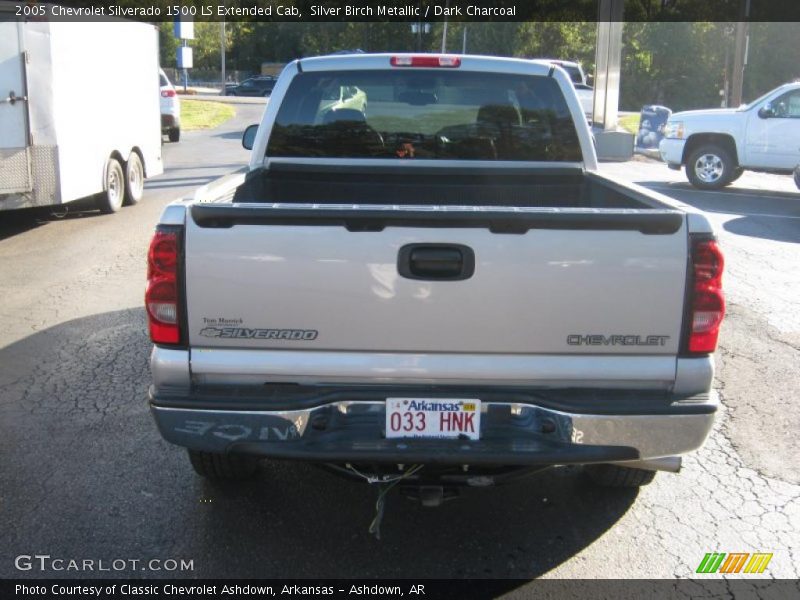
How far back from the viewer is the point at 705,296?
10.7 ft

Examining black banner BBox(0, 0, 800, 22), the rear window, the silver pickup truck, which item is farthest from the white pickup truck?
black banner BBox(0, 0, 800, 22)

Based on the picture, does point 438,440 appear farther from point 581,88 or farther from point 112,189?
point 581,88

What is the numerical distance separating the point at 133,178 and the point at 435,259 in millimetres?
10743

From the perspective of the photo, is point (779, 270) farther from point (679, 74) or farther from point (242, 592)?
point (679, 74)

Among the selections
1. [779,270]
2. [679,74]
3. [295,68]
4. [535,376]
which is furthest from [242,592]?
[679,74]

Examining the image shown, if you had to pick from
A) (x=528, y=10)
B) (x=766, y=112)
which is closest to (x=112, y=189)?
(x=766, y=112)

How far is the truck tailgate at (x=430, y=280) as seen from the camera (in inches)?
126

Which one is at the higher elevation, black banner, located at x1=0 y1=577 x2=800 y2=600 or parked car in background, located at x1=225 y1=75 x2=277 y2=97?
parked car in background, located at x1=225 y1=75 x2=277 y2=97

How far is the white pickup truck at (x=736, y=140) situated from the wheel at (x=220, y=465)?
1352 centimetres

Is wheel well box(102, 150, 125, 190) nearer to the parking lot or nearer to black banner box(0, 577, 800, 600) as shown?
the parking lot

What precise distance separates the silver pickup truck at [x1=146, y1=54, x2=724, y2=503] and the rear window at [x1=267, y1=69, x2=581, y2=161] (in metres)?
1.93

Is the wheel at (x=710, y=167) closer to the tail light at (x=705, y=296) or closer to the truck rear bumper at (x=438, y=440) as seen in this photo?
the tail light at (x=705, y=296)

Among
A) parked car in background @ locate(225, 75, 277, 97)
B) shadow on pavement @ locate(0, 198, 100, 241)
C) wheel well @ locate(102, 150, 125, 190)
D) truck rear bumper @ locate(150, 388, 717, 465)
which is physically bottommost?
shadow on pavement @ locate(0, 198, 100, 241)

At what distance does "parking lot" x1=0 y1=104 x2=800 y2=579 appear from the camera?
11.9 ft
